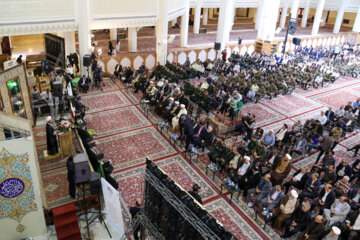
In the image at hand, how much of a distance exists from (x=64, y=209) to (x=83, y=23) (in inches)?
368

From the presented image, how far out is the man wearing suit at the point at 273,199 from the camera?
652 cm

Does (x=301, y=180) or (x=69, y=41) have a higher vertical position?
(x=69, y=41)

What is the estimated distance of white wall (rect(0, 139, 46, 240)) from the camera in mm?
5121

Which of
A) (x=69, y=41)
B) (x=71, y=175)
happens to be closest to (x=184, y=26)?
(x=69, y=41)

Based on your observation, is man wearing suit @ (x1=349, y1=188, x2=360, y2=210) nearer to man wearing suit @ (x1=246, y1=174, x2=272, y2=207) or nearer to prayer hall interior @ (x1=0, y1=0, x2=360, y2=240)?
prayer hall interior @ (x1=0, y1=0, x2=360, y2=240)

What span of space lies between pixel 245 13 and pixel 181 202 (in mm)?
36188

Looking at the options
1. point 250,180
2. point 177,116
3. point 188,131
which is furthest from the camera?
point 177,116

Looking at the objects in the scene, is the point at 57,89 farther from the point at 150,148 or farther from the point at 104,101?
the point at 150,148

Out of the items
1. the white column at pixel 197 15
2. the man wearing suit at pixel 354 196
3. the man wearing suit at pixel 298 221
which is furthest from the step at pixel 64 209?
the white column at pixel 197 15

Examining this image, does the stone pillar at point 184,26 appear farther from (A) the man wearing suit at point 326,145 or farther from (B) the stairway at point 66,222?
(B) the stairway at point 66,222

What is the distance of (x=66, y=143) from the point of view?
324 inches

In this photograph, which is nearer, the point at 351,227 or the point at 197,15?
the point at 351,227

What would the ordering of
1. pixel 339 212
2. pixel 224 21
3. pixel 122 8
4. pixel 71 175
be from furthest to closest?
pixel 224 21, pixel 122 8, pixel 71 175, pixel 339 212

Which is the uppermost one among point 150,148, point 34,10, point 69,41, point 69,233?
point 34,10
